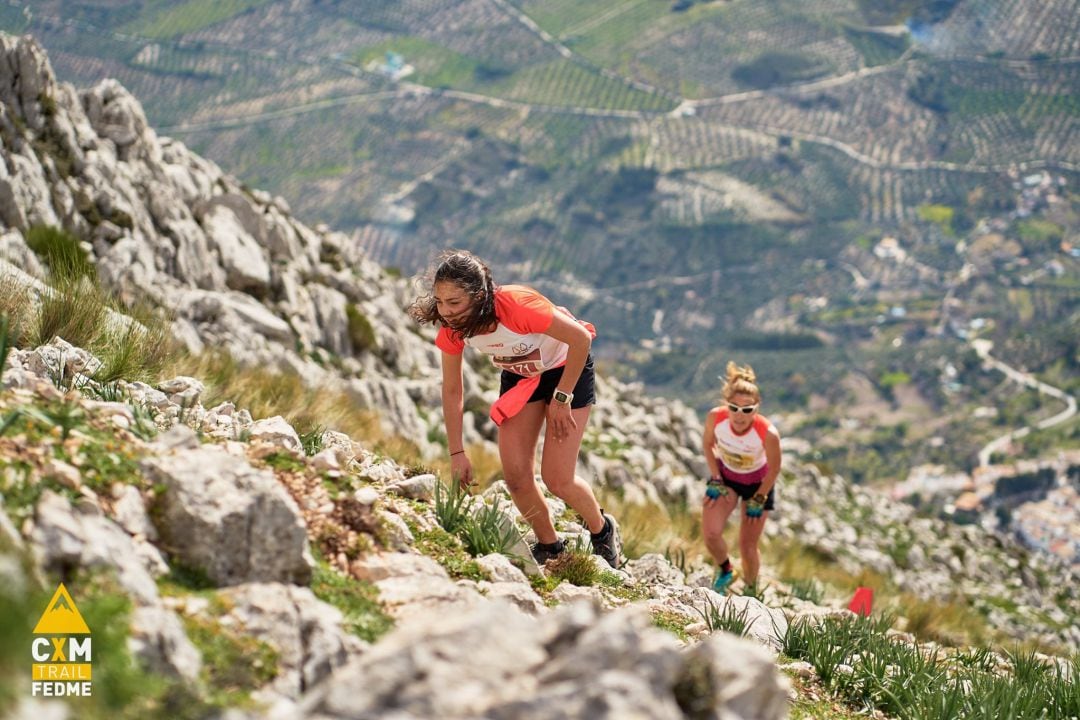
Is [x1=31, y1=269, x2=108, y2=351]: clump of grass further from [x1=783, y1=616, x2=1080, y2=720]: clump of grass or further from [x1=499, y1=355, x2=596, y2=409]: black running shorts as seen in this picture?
[x1=783, y1=616, x2=1080, y2=720]: clump of grass

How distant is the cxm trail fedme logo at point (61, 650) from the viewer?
3.27m

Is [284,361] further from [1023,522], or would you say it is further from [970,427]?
[970,427]

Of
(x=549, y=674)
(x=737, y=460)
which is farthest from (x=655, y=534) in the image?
(x=549, y=674)

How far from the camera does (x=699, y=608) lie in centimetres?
695

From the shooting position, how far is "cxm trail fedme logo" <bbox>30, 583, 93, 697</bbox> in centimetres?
327

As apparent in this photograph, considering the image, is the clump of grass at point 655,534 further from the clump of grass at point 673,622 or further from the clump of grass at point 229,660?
the clump of grass at point 229,660

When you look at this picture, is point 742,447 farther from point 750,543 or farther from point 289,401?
point 289,401

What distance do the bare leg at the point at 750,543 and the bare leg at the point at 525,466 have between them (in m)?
3.56

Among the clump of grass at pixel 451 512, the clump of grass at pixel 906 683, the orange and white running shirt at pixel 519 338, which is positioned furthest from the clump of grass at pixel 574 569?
the clump of grass at pixel 906 683

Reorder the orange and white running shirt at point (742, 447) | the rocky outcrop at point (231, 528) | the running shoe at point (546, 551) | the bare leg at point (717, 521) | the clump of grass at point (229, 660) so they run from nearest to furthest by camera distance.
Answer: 1. the clump of grass at point (229, 660)
2. the rocky outcrop at point (231, 528)
3. the running shoe at point (546, 551)
4. the orange and white running shirt at point (742, 447)
5. the bare leg at point (717, 521)

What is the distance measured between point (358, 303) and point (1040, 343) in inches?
7230

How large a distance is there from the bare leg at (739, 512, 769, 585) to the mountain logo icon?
7.30 meters

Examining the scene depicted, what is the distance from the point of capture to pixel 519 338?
6.55 metres

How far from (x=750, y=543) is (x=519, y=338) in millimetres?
4533
